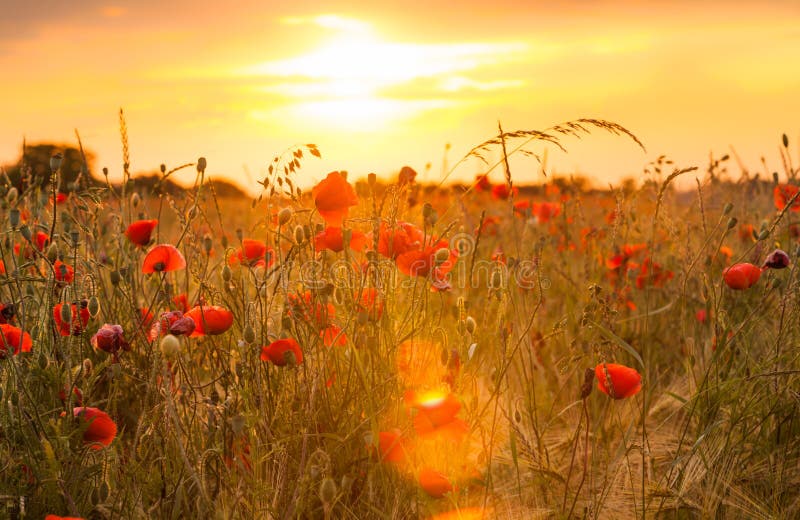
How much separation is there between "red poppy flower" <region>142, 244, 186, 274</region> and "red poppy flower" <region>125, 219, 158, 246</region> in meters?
0.08

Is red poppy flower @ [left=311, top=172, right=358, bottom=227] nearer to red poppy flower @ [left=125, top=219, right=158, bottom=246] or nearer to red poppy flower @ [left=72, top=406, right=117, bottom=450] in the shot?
red poppy flower @ [left=125, top=219, right=158, bottom=246]

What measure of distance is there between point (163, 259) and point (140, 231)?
12 centimetres

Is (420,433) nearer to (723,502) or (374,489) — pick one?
(374,489)

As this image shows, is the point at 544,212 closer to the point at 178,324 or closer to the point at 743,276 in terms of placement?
the point at 743,276

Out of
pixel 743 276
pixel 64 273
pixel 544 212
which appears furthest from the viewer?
pixel 544 212

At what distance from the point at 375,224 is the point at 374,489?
716 mm

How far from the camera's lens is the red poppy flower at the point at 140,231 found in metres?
1.91

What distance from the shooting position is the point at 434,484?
1.60 m

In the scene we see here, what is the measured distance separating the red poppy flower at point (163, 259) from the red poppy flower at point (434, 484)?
82 centimetres

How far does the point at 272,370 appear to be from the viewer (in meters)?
2.19

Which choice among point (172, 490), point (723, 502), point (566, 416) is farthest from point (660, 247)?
point (172, 490)

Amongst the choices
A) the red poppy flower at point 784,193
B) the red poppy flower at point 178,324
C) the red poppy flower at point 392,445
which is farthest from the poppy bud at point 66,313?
the red poppy flower at point 784,193

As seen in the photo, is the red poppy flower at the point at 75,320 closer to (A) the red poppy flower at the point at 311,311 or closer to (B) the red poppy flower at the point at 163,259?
(B) the red poppy flower at the point at 163,259

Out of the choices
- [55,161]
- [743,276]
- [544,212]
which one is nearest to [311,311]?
[55,161]
